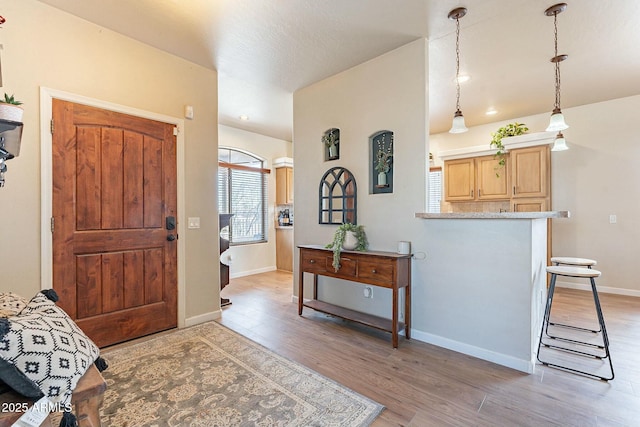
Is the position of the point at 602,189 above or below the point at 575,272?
above

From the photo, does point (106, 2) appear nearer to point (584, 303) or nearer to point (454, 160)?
point (454, 160)

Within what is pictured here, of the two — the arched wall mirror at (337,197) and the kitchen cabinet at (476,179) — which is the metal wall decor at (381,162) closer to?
the arched wall mirror at (337,197)

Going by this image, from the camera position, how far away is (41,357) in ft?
2.99

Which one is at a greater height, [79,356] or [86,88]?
[86,88]

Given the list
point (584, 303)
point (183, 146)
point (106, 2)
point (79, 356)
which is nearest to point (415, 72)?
point (183, 146)

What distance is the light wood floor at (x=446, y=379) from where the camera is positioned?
5.69 ft

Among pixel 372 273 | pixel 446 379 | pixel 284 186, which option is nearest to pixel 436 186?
pixel 284 186

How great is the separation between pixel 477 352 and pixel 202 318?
270cm

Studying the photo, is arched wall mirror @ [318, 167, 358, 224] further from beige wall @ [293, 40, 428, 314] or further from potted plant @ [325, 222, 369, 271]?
potted plant @ [325, 222, 369, 271]

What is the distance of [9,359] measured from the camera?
850 millimetres

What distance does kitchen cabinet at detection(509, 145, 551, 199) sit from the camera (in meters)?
4.52

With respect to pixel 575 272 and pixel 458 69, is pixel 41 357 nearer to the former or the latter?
pixel 575 272

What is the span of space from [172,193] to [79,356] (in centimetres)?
220

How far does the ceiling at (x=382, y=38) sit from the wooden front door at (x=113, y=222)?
34.8 inches
